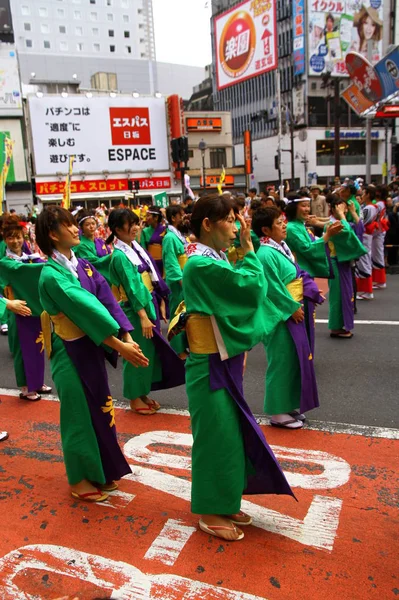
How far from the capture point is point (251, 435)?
8.60 ft

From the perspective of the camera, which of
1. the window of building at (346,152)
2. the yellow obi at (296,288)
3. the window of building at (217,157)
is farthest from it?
the window of building at (346,152)


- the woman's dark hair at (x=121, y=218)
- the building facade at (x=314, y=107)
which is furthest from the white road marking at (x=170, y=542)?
the building facade at (x=314, y=107)

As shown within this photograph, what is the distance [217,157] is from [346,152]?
40.9ft

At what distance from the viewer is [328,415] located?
4184 mm

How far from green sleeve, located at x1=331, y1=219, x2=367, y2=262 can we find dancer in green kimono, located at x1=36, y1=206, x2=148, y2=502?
3800 millimetres

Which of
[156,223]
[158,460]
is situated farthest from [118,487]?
[156,223]

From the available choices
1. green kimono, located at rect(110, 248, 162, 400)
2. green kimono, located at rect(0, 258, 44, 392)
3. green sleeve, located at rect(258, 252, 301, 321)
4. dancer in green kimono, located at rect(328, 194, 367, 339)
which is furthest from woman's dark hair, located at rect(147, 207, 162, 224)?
green sleeve, located at rect(258, 252, 301, 321)

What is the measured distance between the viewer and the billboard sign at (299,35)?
45.5 meters

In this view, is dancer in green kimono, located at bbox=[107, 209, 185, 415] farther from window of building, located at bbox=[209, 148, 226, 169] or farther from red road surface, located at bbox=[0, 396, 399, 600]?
window of building, located at bbox=[209, 148, 226, 169]

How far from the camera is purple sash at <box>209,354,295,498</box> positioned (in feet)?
8.50

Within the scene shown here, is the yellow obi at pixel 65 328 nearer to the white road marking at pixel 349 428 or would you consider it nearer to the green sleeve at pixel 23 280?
the white road marking at pixel 349 428

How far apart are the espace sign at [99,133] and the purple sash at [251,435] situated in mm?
30489

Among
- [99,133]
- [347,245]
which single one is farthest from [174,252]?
[99,133]

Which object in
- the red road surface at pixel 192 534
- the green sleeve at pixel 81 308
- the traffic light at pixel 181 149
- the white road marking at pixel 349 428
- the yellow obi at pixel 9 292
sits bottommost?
the white road marking at pixel 349 428
